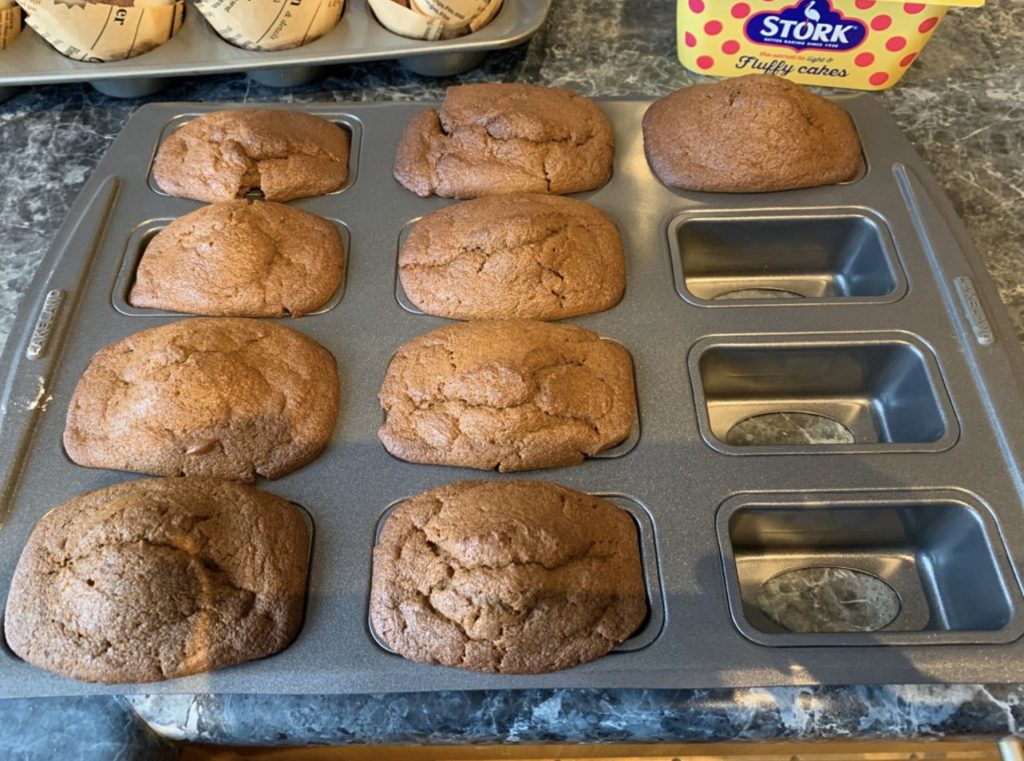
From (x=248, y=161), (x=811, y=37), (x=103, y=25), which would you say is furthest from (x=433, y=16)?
(x=811, y=37)

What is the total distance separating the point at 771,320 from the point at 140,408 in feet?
3.39

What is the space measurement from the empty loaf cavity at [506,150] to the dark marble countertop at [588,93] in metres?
0.29

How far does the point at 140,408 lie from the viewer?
1129mm

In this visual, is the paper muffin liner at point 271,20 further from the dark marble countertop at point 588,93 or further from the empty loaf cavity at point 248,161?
the empty loaf cavity at point 248,161

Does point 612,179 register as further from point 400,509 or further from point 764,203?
point 400,509

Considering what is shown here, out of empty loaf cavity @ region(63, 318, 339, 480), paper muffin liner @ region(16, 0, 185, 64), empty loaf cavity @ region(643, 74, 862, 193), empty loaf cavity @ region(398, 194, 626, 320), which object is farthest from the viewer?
paper muffin liner @ region(16, 0, 185, 64)

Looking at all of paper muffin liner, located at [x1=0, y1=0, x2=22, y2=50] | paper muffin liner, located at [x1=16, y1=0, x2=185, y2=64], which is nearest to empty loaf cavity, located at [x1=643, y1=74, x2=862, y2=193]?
paper muffin liner, located at [x1=16, y1=0, x2=185, y2=64]

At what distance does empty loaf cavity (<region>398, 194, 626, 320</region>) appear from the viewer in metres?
1.27

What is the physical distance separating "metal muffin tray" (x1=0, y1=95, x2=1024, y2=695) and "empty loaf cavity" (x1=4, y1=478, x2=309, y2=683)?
0.04m

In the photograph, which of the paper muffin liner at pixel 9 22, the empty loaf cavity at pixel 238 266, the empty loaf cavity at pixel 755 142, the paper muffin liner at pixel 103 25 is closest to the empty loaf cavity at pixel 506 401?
the empty loaf cavity at pixel 238 266

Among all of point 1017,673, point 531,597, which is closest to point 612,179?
point 531,597

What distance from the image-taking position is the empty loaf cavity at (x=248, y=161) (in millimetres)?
1398

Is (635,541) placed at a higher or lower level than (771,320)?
lower

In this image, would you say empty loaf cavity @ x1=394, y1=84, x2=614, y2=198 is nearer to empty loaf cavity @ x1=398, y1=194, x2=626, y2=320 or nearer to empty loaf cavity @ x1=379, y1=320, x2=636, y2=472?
empty loaf cavity @ x1=398, y1=194, x2=626, y2=320
